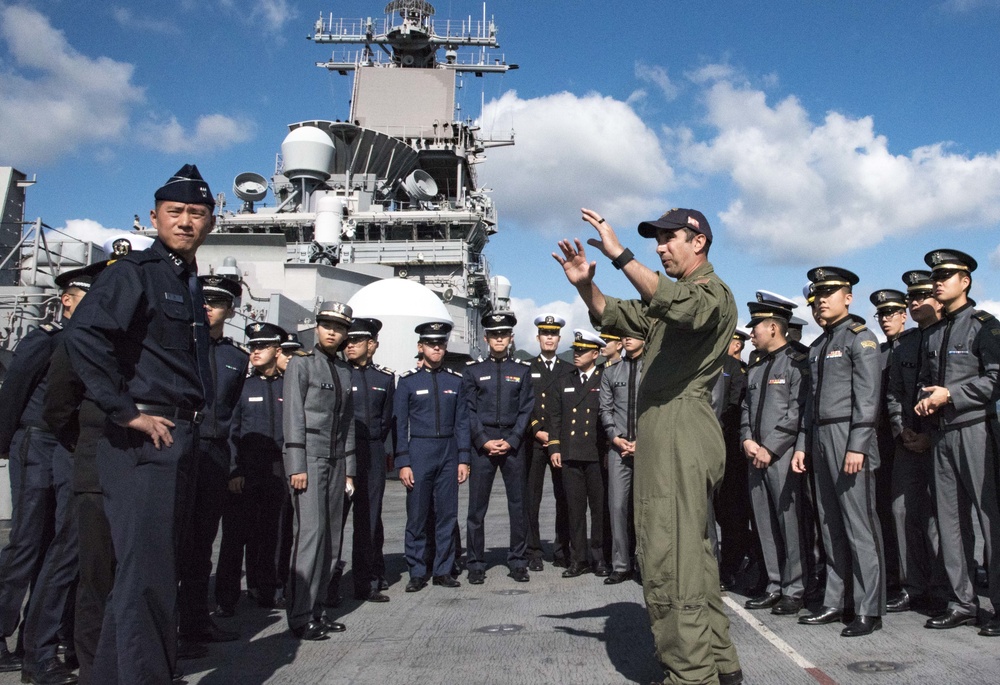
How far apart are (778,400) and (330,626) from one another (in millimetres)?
3288

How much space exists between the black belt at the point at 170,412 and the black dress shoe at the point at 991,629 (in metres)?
4.17

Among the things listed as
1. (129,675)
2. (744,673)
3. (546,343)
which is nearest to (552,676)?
(744,673)

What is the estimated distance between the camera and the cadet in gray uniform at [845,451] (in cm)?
435

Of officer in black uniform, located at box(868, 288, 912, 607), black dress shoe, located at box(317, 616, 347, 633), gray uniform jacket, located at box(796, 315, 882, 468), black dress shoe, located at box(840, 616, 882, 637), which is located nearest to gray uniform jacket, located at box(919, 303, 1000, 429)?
gray uniform jacket, located at box(796, 315, 882, 468)

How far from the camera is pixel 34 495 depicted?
13.4ft

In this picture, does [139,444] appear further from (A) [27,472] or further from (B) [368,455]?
(B) [368,455]

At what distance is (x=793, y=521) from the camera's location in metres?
5.02

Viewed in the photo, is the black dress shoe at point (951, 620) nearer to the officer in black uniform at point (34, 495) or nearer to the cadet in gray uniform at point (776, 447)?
the cadet in gray uniform at point (776, 447)

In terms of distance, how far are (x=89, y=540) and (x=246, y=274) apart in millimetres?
19718

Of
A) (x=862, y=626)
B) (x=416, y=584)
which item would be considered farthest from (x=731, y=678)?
(x=416, y=584)

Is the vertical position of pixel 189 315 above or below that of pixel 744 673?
above

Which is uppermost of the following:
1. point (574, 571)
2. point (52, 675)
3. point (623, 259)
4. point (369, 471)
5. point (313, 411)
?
point (623, 259)

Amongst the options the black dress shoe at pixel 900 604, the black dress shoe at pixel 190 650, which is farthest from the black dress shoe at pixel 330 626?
the black dress shoe at pixel 900 604

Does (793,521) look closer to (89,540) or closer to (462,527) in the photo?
(89,540)
